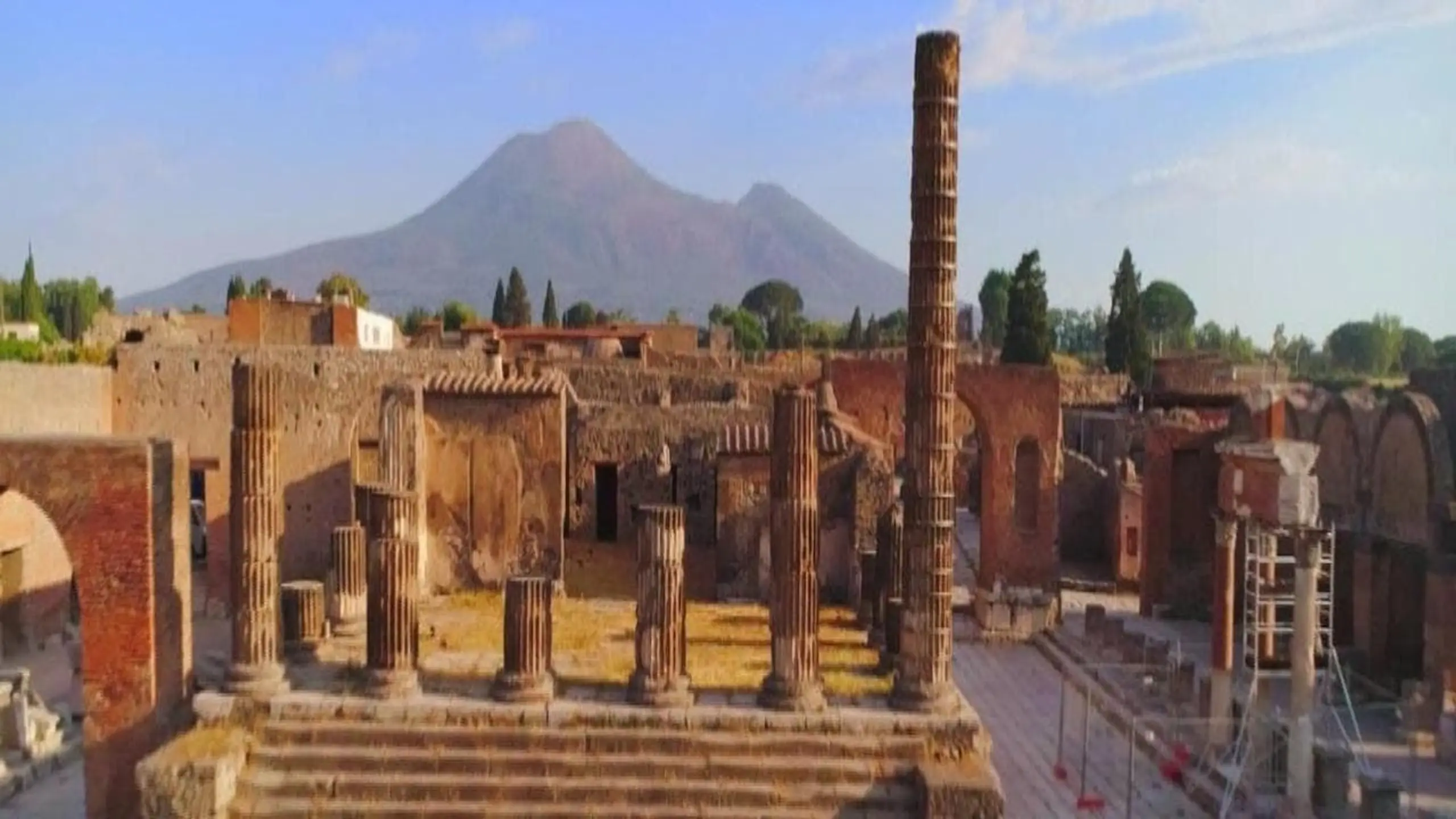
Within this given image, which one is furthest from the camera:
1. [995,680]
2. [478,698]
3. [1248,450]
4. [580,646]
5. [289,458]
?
[289,458]

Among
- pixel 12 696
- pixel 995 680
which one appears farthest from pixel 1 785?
pixel 995 680

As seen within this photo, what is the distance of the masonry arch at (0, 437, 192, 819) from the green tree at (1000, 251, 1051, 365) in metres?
44.1

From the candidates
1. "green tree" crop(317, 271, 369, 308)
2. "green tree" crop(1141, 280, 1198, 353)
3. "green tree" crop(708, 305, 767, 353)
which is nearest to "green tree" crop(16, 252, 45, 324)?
"green tree" crop(317, 271, 369, 308)

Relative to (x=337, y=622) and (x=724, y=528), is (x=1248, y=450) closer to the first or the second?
(x=724, y=528)

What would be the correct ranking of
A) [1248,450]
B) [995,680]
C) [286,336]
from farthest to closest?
[286,336] → [995,680] → [1248,450]

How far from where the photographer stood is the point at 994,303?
10006 centimetres

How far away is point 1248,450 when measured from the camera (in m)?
14.1

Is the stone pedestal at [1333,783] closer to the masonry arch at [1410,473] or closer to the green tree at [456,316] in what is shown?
the masonry arch at [1410,473]

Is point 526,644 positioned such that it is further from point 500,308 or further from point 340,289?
point 500,308

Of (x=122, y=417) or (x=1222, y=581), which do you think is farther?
(x=122, y=417)

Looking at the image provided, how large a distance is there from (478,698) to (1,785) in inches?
222

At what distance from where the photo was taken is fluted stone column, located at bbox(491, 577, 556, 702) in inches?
493

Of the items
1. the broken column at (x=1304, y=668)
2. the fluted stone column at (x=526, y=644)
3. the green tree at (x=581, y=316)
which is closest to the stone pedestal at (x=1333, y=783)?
the broken column at (x=1304, y=668)

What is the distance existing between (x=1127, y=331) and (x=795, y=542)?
47824 millimetres
